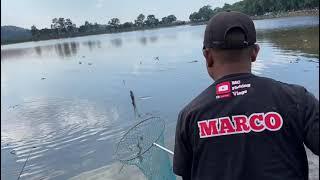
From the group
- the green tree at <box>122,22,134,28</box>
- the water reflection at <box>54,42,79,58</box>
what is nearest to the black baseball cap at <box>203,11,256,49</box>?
the water reflection at <box>54,42,79,58</box>

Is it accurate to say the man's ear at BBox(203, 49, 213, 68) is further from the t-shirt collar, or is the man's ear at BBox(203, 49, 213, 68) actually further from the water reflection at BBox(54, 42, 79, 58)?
the water reflection at BBox(54, 42, 79, 58)

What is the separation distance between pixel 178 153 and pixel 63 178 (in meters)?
9.11

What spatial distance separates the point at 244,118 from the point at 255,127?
0.20 ft

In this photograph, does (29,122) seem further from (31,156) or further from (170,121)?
(170,121)

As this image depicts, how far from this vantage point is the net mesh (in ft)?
14.7

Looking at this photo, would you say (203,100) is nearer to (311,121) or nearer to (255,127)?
(255,127)

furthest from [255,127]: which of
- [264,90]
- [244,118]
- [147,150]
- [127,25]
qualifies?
[127,25]

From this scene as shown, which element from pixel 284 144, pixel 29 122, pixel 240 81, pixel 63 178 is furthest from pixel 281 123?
pixel 29 122

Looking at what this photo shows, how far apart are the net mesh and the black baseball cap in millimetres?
2628

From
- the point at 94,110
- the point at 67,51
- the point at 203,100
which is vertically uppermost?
the point at 203,100

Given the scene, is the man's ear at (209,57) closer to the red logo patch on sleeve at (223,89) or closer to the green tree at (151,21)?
the red logo patch on sleeve at (223,89)

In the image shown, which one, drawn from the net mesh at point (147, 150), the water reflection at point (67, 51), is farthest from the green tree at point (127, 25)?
the net mesh at point (147, 150)

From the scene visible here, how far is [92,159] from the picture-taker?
1137cm

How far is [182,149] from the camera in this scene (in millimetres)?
2010
